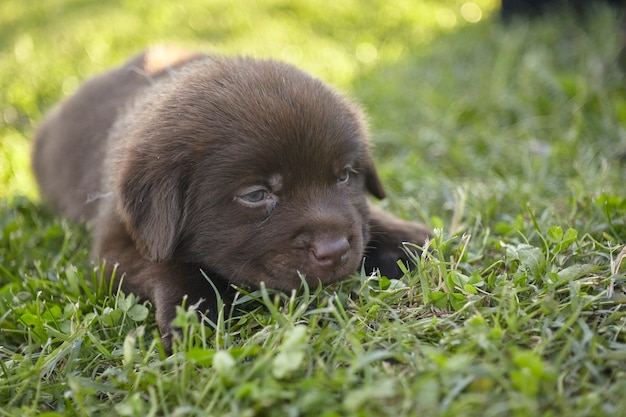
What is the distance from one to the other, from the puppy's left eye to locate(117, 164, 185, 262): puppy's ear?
639mm

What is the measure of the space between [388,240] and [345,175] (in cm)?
43

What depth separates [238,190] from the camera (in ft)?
8.28

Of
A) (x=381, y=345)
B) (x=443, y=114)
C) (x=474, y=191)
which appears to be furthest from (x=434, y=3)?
(x=381, y=345)

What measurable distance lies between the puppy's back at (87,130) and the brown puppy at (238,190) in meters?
0.79

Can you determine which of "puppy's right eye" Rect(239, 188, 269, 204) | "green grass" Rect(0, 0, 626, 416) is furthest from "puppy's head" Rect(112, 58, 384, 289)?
"green grass" Rect(0, 0, 626, 416)

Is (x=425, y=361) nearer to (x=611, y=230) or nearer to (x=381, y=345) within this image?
(x=381, y=345)

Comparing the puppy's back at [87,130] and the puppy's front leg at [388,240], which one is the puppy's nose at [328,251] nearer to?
the puppy's front leg at [388,240]

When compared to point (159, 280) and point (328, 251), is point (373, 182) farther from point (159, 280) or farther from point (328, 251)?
point (159, 280)

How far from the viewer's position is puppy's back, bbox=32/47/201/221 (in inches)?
145

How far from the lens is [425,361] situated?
6.37 ft

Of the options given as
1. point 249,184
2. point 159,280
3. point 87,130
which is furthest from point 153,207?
point 87,130

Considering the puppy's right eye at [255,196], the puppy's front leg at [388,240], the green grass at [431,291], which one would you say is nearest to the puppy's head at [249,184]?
the puppy's right eye at [255,196]

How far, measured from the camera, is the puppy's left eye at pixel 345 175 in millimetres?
2760

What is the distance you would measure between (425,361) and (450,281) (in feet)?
1.69
